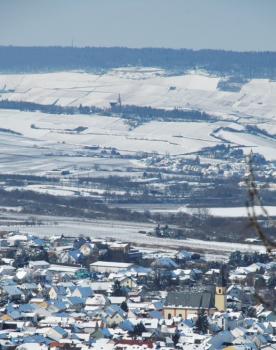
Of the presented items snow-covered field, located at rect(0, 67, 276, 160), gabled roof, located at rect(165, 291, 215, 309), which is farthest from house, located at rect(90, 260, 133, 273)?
snow-covered field, located at rect(0, 67, 276, 160)

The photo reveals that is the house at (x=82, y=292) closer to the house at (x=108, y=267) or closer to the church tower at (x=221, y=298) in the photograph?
the church tower at (x=221, y=298)

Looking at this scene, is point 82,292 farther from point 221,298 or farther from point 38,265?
point 38,265

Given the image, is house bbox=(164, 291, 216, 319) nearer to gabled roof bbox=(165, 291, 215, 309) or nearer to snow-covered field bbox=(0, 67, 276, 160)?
gabled roof bbox=(165, 291, 215, 309)

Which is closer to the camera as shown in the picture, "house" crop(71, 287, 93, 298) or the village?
the village

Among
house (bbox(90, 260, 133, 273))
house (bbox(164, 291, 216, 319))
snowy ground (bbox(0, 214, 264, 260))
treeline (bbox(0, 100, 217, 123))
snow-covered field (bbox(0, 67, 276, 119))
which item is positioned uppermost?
snow-covered field (bbox(0, 67, 276, 119))

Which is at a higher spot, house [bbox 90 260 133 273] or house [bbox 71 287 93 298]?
house [bbox 90 260 133 273]

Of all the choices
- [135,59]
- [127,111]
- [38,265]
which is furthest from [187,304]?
[135,59]
